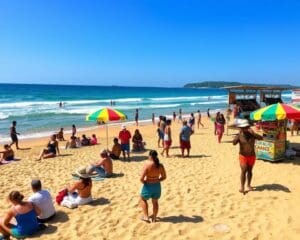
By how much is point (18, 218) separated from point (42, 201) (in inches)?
20.4

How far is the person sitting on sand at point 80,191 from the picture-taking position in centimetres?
587

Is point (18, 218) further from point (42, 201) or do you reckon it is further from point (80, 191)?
point (80, 191)

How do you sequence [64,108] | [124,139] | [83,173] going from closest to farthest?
[83,173], [124,139], [64,108]

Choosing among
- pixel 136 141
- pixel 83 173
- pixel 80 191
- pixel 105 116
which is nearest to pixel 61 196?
pixel 80 191

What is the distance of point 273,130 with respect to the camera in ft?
30.9

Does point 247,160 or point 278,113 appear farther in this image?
point 278,113

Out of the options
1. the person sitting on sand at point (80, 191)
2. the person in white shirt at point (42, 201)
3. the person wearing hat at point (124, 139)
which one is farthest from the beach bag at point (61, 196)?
the person wearing hat at point (124, 139)

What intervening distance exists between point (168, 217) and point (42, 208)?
83.8 inches

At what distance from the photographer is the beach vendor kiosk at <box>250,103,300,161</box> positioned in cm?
849

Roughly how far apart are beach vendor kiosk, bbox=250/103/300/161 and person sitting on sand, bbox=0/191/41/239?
260 inches

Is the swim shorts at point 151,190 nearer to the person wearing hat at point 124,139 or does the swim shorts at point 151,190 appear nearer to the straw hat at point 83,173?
the straw hat at point 83,173

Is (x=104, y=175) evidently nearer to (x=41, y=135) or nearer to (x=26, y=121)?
(x=41, y=135)

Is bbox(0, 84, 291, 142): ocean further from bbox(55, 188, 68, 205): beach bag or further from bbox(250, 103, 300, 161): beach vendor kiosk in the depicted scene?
bbox(250, 103, 300, 161): beach vendor kiosk

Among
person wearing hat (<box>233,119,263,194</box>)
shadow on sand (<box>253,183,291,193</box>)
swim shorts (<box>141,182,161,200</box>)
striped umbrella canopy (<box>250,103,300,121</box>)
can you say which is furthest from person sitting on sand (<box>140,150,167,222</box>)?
striped umbrella canopy (<box>250,103,300,121</box>)
